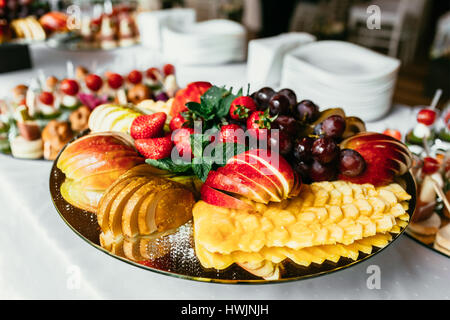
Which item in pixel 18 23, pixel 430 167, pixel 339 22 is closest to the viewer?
pixel 430 167

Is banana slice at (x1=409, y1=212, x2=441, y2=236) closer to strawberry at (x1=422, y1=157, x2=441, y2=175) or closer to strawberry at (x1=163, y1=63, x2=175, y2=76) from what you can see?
strawberry at (x1=422, y1=157, x2=441, y2=175)

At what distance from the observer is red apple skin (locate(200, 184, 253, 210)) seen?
695 mm

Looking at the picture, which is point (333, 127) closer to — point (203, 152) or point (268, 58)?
point (203, 152)

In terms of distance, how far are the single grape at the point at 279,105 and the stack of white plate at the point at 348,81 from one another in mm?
694

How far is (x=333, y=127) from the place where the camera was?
87 centimetres

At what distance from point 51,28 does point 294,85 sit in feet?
4.98

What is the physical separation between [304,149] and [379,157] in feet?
0.58

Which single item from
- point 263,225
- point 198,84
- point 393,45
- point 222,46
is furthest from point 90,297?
point 393,45

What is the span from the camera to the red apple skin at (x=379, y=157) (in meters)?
0.83

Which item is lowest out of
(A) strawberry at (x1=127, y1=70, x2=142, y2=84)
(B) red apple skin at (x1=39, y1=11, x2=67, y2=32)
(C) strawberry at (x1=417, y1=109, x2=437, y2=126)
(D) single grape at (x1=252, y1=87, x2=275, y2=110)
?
(C) strawberry at (x1=417, y1=109, x2=437, y2=126)

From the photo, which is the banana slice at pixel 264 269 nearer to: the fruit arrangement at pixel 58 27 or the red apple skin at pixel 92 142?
the red apple skin at pixel 92 142

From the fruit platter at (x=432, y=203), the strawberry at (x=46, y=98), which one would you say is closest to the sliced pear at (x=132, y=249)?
the fruit platter at (x=432, y=203)

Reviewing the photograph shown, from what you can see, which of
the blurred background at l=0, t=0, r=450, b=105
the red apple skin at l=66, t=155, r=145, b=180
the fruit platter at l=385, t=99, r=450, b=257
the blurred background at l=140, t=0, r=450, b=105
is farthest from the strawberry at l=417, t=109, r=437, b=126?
the blurred background at l=140, t=0, r=450, b=105

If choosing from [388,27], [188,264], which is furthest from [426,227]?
[388,27]
